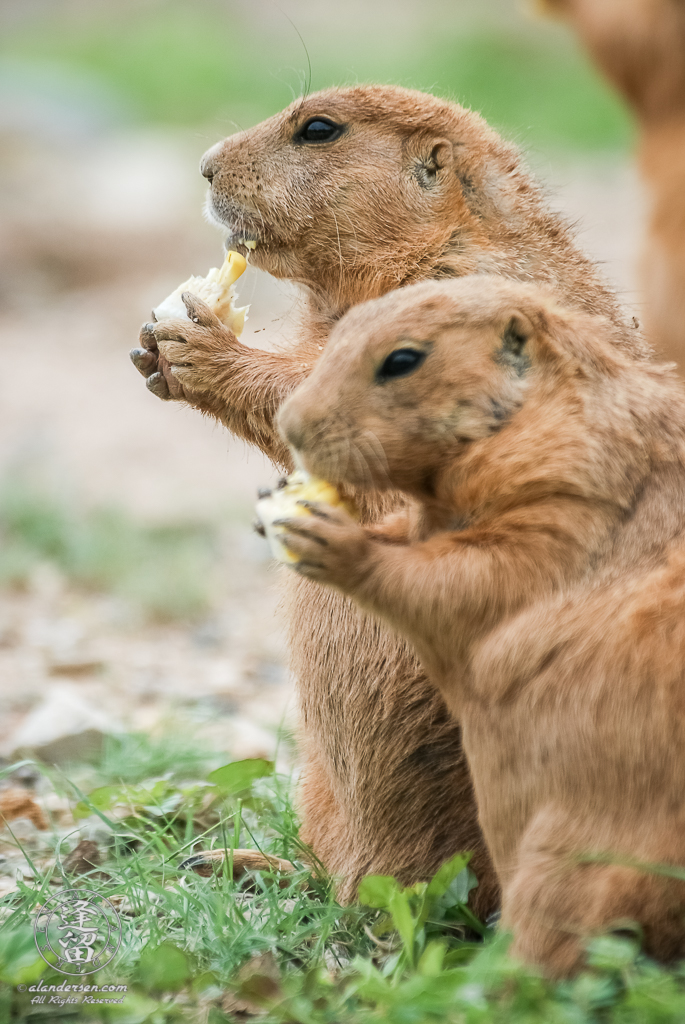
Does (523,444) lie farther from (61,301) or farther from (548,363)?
(61,301)

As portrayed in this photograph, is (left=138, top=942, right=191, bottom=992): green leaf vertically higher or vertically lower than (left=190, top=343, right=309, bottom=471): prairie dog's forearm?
lower

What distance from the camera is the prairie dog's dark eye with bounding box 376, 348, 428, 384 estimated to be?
2.76 m

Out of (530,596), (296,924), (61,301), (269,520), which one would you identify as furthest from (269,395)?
(61,301)

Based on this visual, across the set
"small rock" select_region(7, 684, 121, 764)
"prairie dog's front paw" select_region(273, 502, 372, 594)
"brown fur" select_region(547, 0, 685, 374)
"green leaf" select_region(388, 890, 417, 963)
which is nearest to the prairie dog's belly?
"green leaf" select_region(388, 890, 417, 963)

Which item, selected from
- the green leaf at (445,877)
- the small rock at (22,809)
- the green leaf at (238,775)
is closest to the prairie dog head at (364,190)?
Answer: the green leaf at (238,775)

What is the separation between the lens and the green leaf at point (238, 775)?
4000 millimetres

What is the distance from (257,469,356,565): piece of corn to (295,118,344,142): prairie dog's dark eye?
140 centimetres

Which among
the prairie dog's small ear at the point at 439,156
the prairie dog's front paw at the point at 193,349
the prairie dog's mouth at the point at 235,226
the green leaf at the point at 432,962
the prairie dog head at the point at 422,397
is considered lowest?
the green leaf at the point at 432,962

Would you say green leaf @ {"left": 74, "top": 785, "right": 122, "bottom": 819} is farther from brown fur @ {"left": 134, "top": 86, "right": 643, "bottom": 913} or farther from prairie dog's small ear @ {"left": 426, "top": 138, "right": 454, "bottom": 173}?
prairie dog's small ear @ {"left": 426, "top": 138, "right": 454, "bottom": 173}

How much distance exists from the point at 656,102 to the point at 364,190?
4.46 m

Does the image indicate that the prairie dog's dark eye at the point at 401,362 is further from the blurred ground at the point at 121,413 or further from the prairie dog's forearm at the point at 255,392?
the blurred ground at the point at 121,413

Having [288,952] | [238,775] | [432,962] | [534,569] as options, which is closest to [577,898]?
[432,962]

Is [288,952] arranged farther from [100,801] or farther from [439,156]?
[439,156]

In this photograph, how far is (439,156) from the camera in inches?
149
